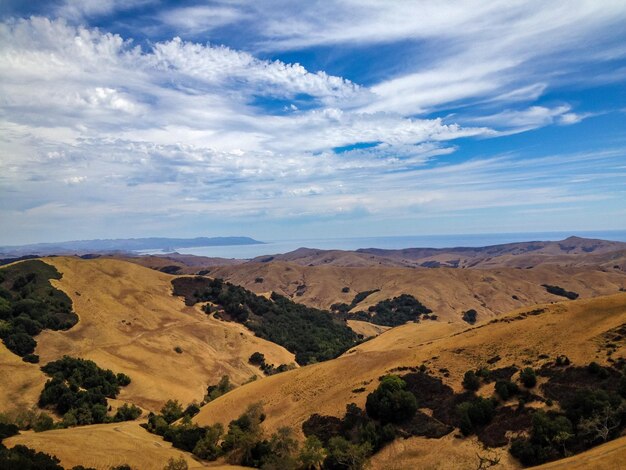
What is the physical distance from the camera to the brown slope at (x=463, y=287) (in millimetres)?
151875

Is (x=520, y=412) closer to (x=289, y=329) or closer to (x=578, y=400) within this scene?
(x=578, y=400)

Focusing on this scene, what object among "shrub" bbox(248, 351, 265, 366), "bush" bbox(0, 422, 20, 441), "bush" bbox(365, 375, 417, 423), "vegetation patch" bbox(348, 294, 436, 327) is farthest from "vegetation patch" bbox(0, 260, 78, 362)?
"vegetation patch" bbox(348, 294, 436, 327)

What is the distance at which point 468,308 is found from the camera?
5782 inches

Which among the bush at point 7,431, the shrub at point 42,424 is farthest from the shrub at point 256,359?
the bush at point 7,431

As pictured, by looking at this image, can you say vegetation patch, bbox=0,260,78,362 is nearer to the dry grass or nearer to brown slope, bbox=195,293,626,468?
the dry grass

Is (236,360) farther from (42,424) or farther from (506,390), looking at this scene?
(506,390)

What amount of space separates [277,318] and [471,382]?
86435 millimetres

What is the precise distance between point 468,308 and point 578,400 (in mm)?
121737

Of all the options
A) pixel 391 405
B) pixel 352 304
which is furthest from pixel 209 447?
pixel 352 304

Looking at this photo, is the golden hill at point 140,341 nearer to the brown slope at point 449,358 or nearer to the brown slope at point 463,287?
the brown slope at point 449,358

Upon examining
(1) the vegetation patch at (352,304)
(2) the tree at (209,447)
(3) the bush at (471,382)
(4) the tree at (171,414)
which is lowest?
(1) the vegetation patch at (352,304)

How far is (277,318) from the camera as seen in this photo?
12056 cm

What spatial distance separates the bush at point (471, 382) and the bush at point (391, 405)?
17.0ft

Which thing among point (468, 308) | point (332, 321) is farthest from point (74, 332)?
point (468, 308)
